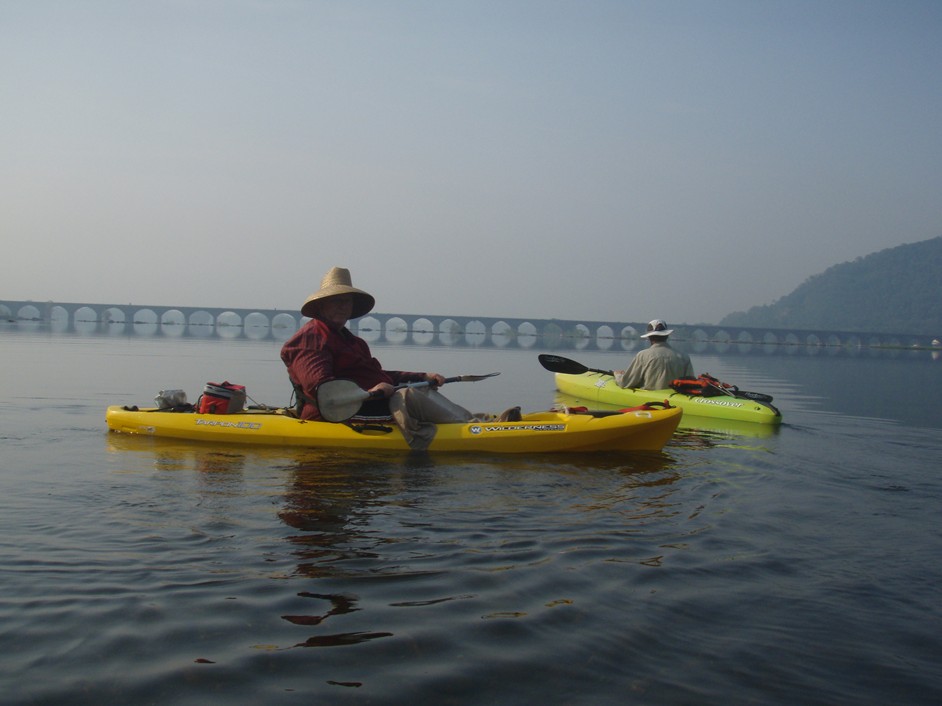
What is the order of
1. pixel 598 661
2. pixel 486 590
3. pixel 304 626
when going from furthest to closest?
pixel 486 590 < pixel 304 626 < pixel 598 661

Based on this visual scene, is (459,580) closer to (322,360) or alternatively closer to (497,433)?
(497,433)

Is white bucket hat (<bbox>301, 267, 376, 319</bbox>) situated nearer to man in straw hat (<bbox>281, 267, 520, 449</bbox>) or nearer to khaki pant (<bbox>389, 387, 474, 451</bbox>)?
man in straw hat (<bbox>281, 267, 520, 449</bbox>)

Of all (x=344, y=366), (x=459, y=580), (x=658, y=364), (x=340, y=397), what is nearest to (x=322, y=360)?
(x=344, y=366)

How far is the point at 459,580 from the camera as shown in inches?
163

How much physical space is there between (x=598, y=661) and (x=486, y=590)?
0.90 metres

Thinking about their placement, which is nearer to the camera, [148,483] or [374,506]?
[374,506]

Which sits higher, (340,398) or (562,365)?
(562,365)

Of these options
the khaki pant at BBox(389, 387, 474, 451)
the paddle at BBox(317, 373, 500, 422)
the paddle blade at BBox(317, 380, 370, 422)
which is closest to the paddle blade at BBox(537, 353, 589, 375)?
the khaki pant at BBox(389, 387, 474, 451)

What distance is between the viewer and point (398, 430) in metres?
8.30

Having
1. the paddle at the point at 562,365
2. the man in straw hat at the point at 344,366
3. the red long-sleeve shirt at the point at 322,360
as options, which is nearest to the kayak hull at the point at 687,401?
the paddle at the point at 562,365

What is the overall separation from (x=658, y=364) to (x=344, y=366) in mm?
7344

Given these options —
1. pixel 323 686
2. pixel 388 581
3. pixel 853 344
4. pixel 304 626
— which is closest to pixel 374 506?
pixel 388 581

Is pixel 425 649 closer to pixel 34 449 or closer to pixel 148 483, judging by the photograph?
pixel 148 483

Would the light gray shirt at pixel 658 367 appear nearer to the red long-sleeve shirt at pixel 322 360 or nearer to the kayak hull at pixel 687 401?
the kayak hull at pixel 687 401
